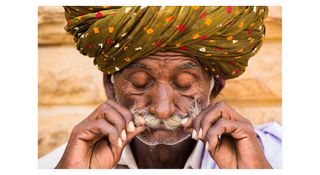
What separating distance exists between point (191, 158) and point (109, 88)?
0.42 meters

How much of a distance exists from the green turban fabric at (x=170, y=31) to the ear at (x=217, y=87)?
0.46 ft

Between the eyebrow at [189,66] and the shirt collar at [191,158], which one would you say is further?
the shirt collar at [191,158]

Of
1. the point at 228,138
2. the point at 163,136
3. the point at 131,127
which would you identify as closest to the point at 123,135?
the point at 131,127

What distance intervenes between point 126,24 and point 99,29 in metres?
0.10

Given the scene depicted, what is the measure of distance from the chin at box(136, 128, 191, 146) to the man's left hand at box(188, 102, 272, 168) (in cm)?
8

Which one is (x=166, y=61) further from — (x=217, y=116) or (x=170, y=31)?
(x=217, y=116)

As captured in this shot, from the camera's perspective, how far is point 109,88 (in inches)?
87.7

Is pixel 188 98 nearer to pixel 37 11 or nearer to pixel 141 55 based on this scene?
Answer: pixel 141 55

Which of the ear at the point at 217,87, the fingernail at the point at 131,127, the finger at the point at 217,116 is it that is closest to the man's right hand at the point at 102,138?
the fingernail at the point at 131,127

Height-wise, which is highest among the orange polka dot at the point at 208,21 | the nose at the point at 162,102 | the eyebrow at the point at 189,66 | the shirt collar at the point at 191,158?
the orange polka dot at the point at 208,21

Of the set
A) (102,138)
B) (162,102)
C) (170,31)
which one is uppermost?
(170,31)

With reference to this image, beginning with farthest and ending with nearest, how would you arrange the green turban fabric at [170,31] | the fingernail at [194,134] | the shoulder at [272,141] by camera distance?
the shoulder at [272,141] < the fingernail at [194,134] < the green turban fabric at [170,31]

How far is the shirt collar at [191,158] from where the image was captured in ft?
7.29

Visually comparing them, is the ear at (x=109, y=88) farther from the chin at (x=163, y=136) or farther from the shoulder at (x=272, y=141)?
the shoulder at (x=272, y=141)
